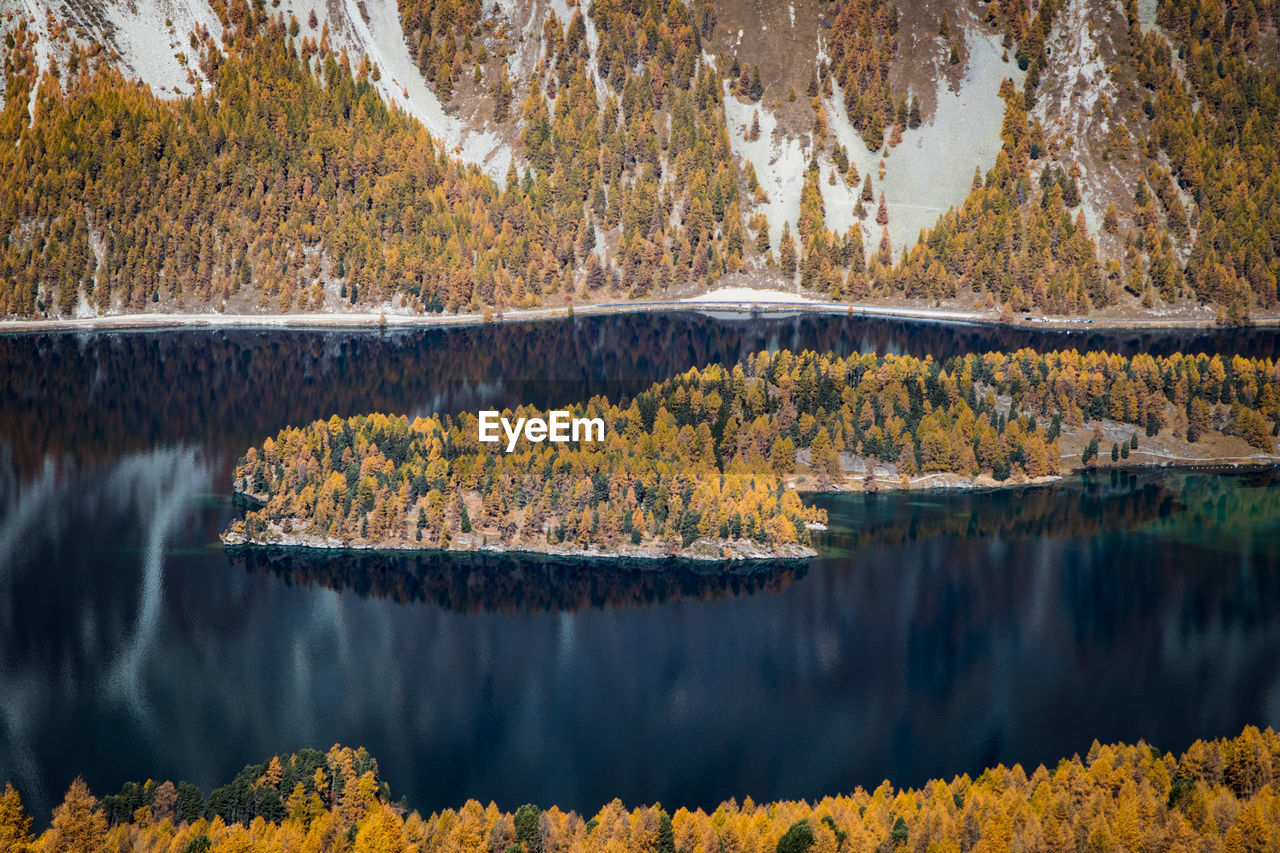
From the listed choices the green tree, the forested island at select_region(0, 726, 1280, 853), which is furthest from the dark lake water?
the green tree

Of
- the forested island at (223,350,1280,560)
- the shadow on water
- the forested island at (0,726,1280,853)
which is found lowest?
the forested island at (0,726,1280,853)

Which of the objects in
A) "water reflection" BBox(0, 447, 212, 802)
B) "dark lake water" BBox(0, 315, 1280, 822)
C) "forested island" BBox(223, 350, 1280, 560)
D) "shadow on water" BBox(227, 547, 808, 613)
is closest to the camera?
"dark lake water" BBox(0, 315, 1280, 822)

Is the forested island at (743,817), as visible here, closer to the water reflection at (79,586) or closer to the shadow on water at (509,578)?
the water reflection at (79,586)

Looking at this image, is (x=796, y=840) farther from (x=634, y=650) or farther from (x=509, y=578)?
(x=509, y=578)

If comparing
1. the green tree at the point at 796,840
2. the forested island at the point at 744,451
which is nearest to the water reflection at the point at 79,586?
the forested island at the point at 744,451

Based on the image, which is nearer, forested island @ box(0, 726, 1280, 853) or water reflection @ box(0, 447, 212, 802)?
forested island @ box(0, 726, 1280, 853)

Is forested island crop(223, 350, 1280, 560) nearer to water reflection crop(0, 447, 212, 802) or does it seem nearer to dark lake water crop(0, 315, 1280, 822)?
dark lake water crop(0, 315, 1280, 822)

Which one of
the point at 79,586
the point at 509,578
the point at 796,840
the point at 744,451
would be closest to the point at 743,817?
the point at 796,840
